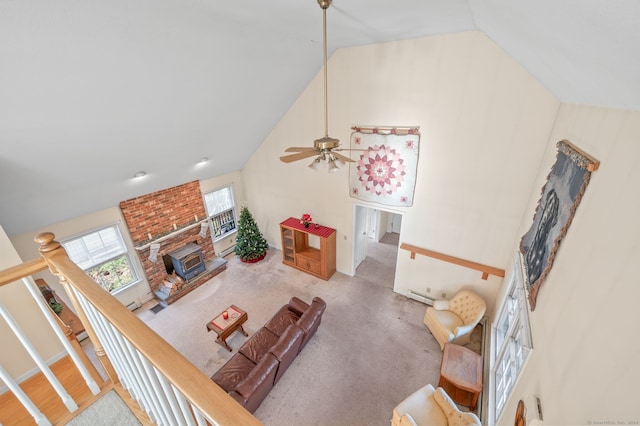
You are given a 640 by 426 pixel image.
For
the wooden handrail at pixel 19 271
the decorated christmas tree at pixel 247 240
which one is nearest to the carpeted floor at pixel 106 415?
the wooden handrail at pixel 19 271

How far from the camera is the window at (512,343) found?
2748 mm

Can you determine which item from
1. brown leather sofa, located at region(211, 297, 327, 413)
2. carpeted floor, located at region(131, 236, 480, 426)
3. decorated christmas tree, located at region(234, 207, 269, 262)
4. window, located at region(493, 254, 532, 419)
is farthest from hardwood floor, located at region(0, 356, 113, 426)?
decorated christmas tree, located at region(234, 207, 269, 262)

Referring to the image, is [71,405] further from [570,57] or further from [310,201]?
[310,201]

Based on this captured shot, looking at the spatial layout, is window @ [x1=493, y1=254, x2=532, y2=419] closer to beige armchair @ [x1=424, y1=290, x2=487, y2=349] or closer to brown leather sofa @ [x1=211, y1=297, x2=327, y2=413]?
beige armchair @ [x1=424, y1=290, x2=487, y2=349]

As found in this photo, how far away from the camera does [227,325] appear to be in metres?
4.84

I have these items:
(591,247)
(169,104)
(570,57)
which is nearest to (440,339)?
(591,247)

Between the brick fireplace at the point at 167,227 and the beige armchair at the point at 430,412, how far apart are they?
527cm

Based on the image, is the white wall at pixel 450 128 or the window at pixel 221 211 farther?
the window at pixel 221 211

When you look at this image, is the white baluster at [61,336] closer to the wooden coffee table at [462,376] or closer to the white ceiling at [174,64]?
the white ceiling at [174,64]

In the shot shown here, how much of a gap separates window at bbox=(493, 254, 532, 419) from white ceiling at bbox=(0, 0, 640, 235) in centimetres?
213

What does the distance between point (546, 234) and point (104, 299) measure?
150 inches

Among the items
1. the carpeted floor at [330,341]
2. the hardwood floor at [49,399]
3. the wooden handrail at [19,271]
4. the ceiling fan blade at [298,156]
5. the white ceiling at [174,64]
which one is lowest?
the carpeted floor at [330,341]

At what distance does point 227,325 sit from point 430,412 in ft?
11.5

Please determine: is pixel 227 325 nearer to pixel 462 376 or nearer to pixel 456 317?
pixel 462 376
